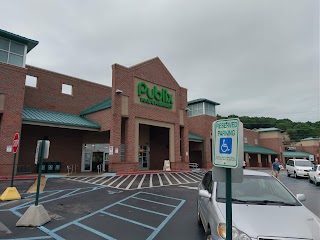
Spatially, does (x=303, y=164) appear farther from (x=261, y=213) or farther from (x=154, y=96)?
(x=261, y=213)

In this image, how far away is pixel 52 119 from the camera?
21266mm

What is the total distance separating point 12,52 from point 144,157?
60.0ft

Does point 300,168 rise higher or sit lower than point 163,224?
higher

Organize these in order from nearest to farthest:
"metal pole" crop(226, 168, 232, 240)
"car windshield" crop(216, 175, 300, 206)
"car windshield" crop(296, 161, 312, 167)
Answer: "metal pole" crop(226, 168, 232, 240), "car windshield" crop(216, 175, 300, 206), "car windshield" crop(296, 161, 312, 167)

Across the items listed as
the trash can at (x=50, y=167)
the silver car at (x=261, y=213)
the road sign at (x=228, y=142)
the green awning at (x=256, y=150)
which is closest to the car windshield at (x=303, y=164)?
the green awning at (x=256, y=150)

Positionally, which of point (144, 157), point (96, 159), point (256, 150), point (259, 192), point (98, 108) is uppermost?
point (98, 108)

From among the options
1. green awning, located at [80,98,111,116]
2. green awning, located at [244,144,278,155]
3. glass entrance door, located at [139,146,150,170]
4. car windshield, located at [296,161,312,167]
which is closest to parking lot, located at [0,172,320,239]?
green awning, located at [80,98,111,116]

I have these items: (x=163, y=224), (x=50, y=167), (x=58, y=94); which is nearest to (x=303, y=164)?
(x=163, y=224)

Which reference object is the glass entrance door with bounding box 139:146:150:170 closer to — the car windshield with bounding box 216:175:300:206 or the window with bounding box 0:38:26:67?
the window with bounding box 0:38:26:67

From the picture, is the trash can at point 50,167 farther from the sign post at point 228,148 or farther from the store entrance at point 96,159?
the sign post at point 228,148

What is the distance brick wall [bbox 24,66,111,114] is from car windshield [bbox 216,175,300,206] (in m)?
22.9

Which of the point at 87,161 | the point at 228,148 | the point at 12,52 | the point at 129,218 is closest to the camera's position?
the point at 228,148

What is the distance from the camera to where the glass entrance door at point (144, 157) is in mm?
30047

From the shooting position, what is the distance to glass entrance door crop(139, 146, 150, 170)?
30047mm
